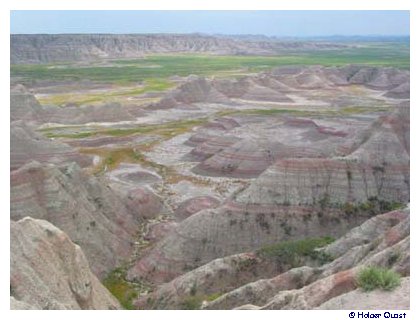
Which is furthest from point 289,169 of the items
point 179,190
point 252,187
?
point 179,190

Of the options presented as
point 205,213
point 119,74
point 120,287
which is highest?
point 119,74

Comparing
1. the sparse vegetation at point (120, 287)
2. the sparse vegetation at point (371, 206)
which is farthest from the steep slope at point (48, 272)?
the sparse vegetation at point (371, 206)

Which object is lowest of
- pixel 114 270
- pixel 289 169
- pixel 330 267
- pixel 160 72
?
pixel 114 270

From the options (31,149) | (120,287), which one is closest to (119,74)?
(31,149)

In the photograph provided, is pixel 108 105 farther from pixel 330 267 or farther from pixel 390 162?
pixel 330 267

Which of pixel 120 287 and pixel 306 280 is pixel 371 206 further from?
pixel 120 287

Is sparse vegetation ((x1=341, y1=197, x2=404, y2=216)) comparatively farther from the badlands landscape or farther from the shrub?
the shrub
